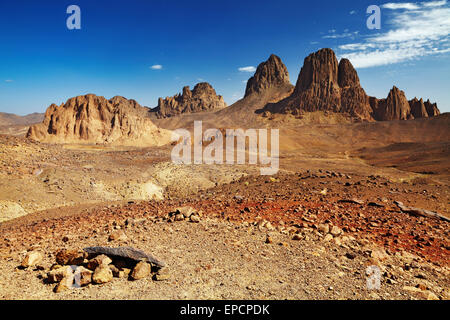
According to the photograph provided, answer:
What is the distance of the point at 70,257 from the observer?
4.74 m

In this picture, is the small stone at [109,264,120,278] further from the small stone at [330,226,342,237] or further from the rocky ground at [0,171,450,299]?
the small stone at [330,226,342,237]

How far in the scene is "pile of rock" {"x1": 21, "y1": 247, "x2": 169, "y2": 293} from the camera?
13.3ft

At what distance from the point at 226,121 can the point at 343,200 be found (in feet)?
388

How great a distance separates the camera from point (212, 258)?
15.8 ft

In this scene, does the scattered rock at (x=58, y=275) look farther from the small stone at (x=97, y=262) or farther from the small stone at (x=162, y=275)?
the small stone at (x=162, y=275)

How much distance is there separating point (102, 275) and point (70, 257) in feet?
3.88

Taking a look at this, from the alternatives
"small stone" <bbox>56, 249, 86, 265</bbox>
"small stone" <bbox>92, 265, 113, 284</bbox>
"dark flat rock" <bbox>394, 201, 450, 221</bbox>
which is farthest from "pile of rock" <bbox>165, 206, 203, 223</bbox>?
"dark flat rock" <bbox>394, 201, 450, 221</bbox>

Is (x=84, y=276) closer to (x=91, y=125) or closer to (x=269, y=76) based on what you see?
Answer: (x=91, y=125)

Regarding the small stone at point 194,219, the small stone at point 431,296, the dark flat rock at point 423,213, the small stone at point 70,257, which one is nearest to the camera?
the small stone at point 431,296

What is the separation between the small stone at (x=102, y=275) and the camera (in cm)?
403

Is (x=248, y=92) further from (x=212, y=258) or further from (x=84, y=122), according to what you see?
(x=212, y=258)

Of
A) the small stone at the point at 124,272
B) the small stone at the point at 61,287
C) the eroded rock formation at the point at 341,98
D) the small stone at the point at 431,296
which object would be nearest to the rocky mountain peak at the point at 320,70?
the eroded rock formation at the point at 341,98

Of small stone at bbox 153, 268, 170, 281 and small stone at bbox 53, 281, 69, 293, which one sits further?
small stone at bbox 153, 268, 170, 281
